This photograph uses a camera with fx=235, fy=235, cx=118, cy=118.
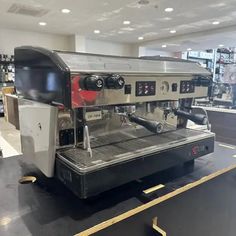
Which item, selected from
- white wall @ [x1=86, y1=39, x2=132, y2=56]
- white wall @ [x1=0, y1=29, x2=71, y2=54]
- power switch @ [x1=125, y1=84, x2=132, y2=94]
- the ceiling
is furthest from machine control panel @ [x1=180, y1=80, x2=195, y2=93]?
white wall @ [x1=86, y1=39, x2=132, y2=56]

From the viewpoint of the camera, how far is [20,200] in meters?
0.81

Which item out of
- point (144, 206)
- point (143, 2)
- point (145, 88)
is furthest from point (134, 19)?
point (144, 206)

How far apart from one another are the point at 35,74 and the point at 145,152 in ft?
1.60

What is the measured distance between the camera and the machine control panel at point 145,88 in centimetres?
85

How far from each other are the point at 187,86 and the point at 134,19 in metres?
5.24

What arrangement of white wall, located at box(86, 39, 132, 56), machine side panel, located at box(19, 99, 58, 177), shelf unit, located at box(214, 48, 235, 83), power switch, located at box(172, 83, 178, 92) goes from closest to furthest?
machine side panel, located at box(19, 99, 58, 177)
power switch, located at box(172, 83, 178, 92)
white wall, located at box(86, 39, 132, 56)
shelf unit, located at box(214, 48, 235, 83)

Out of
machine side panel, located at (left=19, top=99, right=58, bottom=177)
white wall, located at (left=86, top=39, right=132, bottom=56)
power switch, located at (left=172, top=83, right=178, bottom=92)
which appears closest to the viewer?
machine side panel, located at (left=19, top=99, right=58, bottom=177)

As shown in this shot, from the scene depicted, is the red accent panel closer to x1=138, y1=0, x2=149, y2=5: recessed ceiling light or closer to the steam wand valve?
the steam wand valve

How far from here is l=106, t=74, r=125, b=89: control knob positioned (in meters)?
0.74

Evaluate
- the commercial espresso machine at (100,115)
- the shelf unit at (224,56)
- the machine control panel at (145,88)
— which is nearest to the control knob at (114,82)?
the commercial espresso machine at (100,115)

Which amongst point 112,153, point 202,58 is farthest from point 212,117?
point 202,58

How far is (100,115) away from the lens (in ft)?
2.97

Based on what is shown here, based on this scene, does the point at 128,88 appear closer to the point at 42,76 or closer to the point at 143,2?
the point at 42,76

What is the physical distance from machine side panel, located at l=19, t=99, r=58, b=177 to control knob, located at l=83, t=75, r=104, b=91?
155 millimetres
